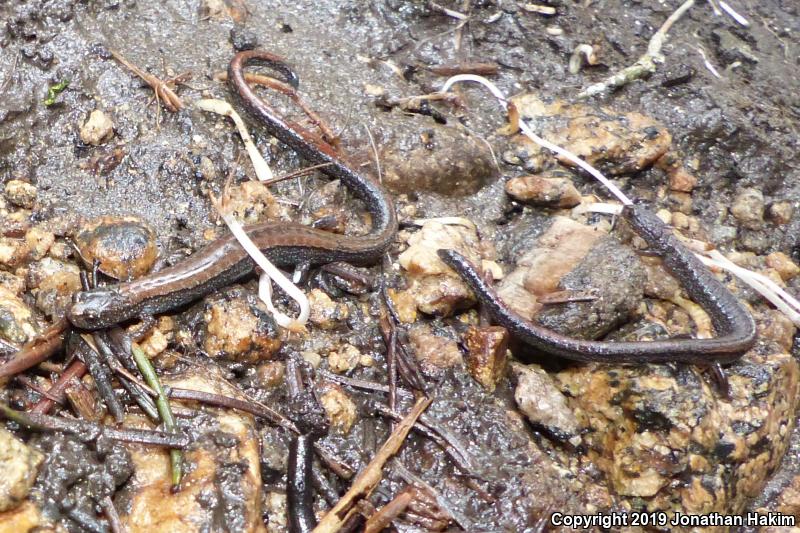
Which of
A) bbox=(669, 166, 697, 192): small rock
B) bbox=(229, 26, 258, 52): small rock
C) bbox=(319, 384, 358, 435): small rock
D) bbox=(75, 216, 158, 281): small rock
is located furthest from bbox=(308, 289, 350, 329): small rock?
bbox=(669, 166, 697, 192): small rock

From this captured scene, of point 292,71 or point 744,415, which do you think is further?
point 292,71

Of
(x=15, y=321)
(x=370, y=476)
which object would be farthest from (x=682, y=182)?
(x=15, y=321)

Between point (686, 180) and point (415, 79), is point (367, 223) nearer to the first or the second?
point (415, 79)

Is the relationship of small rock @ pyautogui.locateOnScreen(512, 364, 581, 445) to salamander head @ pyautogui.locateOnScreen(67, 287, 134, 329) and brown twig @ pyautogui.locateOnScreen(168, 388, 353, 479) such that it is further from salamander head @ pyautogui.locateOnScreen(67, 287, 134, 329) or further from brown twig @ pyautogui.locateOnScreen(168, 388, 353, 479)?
salamander head @ pyautogui.locateOnScreen(67, 287, 134, 329)

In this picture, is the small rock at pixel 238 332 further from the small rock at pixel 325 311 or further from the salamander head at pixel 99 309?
the salamander head at pixel 99 309

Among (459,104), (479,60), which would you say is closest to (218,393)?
(459,104)

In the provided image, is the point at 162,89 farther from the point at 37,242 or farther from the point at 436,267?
the point at 436,267

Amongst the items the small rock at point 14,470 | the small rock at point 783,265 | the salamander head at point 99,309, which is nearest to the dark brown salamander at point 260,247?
the salamander head at point 99,309
